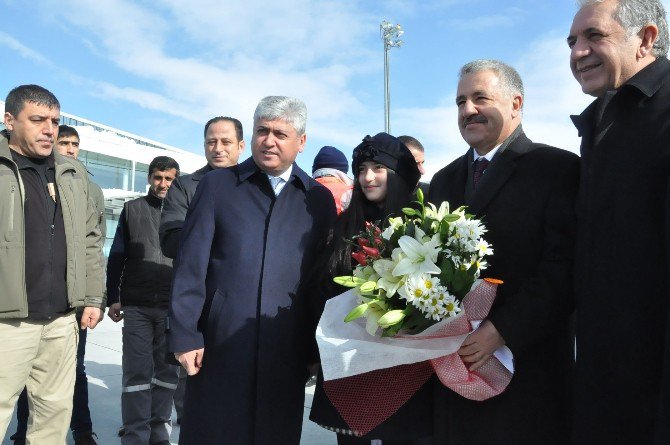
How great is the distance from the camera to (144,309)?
4.38m

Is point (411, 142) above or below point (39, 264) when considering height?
above

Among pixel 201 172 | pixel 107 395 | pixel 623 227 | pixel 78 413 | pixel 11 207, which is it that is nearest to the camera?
pixel 623 227

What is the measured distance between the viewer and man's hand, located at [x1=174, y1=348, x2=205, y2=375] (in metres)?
2.56

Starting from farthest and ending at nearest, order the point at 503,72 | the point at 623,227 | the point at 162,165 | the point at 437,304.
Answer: the point at 162,165 < the point at 503,72 < the point at 437,304 < the point at 623,227

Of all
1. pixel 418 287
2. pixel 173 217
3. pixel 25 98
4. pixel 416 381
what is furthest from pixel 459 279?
pixel 25 98

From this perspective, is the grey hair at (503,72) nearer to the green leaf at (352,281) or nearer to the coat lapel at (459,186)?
the coat lapel at (459,186)

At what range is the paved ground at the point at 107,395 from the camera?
4.39 m

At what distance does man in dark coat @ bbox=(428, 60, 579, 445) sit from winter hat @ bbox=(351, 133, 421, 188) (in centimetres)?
51

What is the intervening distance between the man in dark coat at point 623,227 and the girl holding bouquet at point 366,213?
2.44 feet

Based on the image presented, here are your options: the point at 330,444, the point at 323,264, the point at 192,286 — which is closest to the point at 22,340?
the point at 192,286

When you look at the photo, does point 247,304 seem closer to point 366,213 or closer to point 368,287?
point 366,213

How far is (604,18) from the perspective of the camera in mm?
1942

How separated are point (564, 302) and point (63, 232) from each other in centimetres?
285

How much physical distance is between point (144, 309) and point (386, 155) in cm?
254
